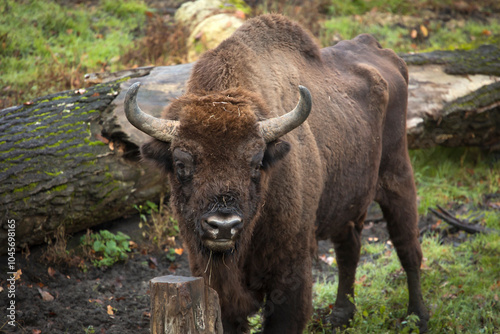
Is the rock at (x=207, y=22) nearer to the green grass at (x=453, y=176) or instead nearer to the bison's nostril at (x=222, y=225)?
the green grass at (x=453, y=176)

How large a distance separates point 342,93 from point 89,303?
136 inches

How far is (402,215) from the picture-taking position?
606 centimetres

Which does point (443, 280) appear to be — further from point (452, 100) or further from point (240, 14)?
point (240, 14)

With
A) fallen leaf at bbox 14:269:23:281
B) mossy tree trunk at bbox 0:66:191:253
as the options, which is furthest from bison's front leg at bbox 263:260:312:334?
fallen leaf at bbox 14:269:23:281

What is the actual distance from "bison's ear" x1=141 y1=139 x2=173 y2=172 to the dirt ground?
1921 millimetres

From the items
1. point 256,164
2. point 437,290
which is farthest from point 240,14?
point 256,164

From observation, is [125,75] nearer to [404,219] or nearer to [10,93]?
[10,93]

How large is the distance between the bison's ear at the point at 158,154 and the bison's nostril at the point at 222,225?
0.75 metres

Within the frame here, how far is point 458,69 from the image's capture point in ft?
27.9

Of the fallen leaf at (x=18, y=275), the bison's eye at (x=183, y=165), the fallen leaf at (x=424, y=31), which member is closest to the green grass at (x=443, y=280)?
the bison's eye at (x=183, y=165)

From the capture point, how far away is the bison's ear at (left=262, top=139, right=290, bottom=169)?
3900 mm

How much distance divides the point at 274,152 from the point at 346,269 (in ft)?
8.64

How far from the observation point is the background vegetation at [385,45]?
19.8 ft

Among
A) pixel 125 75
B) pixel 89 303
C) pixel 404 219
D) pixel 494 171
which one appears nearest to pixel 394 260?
pixel 404 219
